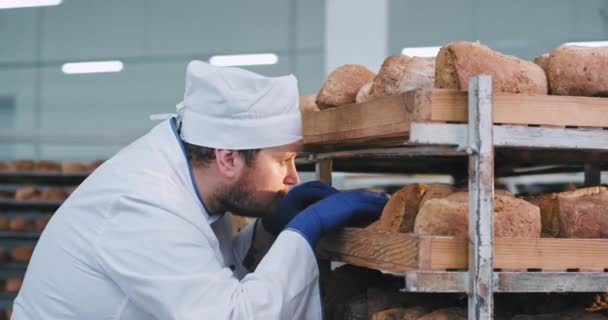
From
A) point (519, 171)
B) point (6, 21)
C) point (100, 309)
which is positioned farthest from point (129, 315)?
point (6, 21)

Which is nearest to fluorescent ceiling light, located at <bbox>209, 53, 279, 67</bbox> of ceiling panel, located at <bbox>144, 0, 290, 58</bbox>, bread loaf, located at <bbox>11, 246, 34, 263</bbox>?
ceiling panel, located at <bbox>144, 0, 290, 58</bbox>

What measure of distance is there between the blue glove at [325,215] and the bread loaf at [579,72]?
566mm

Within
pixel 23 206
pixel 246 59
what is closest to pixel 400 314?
pixel 23 206

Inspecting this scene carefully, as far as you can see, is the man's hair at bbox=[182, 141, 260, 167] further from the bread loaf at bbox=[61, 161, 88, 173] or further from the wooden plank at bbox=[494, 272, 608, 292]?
the bread loaf at bbox=[61, 161, 88, 173]

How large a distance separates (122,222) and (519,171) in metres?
1.77

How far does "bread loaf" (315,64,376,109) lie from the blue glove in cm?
28

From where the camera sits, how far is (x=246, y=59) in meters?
7.65

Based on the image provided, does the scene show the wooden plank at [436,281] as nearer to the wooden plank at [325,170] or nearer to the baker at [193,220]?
the baker at [193,220]

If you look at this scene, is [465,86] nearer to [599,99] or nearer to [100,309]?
[599,99]

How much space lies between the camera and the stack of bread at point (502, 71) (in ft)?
5.93

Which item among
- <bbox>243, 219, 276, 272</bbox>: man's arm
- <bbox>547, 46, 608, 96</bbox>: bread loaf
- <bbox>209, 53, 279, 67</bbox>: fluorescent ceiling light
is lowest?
<bbox>209, 53, 279, 67</bbox>: fluorescent ceiling light

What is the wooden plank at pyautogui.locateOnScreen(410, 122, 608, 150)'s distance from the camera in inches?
65.4

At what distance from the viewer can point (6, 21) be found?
8250 millimetres

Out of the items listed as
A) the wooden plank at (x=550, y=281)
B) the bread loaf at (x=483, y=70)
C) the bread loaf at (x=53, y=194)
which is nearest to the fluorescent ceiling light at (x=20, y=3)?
the bread loaf at (x=53, y=194)
